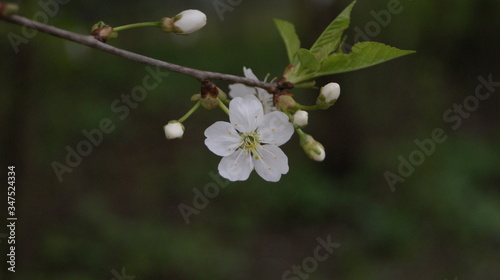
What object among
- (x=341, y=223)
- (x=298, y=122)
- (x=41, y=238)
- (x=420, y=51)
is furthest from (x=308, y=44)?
(x=298, y=122)

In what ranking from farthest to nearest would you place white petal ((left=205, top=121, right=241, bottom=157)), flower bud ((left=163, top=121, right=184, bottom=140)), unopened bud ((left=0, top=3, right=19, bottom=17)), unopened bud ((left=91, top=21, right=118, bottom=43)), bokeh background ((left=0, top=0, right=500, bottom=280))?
bokeh background ((left=0, top=0, right=500, bottom=280)) < white petal ((left=205, top=121, right=241, bottom=157)) < flower bud ((left=163, top=121, right=184, bottom=140)) < unopened bud ((left=91, top=21, right=118, bottom=43)) < unopened bud ((left=0, top=3, right=19, bottom=17))

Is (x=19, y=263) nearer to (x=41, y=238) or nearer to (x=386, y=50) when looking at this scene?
(x=41, y=238)

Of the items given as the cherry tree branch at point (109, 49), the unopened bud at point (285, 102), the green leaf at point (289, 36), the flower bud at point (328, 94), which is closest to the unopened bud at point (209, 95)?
the cherry tree branch at point (109, 49)

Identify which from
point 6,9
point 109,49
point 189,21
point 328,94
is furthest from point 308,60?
point 6,9

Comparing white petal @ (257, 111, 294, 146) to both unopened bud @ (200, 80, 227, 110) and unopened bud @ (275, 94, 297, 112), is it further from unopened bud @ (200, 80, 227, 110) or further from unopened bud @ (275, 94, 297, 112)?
unopened bud @ (200, 80, 227, 110)

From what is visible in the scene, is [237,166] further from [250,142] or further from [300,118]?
[300,118]

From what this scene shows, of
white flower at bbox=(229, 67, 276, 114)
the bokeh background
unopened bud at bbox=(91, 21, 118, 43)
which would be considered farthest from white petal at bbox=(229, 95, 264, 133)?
the bokeh background
